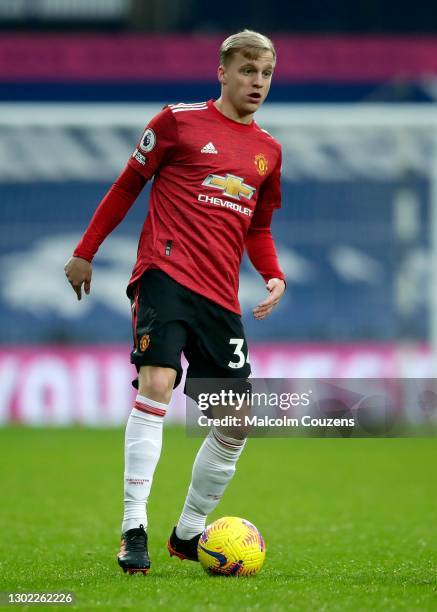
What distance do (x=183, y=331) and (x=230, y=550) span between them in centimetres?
89

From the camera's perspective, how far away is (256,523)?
720 cm

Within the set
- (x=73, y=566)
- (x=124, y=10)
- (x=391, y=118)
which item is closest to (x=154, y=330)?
(x=73, y=566)

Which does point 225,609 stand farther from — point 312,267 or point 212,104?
point 312,267

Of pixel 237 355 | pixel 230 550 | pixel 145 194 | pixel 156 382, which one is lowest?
pixel 230 550

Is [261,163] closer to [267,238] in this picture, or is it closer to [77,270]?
[267,238]

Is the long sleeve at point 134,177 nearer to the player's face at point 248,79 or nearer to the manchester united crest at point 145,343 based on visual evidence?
the player's face at point 248,79

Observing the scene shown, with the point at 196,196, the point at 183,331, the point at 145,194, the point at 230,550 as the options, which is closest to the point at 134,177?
the point at 196,196

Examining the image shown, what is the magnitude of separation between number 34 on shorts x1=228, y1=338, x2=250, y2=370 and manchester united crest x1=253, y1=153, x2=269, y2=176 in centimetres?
73

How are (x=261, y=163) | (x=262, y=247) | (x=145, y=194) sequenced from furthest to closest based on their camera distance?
1. (x=145, y=194)
2. (x=262, y=247)
3. (x=261, y=163)

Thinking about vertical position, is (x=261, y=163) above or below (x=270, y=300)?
above

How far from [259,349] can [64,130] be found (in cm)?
473

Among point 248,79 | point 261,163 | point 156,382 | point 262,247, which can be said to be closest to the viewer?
point 156,382

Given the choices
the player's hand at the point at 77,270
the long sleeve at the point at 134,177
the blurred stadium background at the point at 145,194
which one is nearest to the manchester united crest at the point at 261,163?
the long sleeve at the point at 134,177

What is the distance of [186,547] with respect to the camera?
513 centimetres
